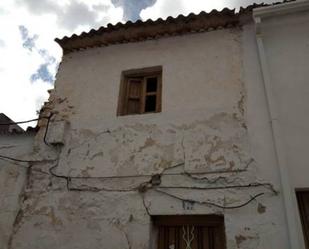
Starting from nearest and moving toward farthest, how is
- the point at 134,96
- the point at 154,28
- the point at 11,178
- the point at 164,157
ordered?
1. the point at 164,157
2. the point at 11,178
3. the point at 134,96
4. the point at 154,28

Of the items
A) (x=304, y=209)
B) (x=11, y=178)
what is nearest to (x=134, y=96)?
(x=11, y=178)

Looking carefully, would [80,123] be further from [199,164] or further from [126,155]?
[199,164]

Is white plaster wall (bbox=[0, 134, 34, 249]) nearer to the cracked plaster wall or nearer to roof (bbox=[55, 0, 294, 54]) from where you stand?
the cracked plaster wall

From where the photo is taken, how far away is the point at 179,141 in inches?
185

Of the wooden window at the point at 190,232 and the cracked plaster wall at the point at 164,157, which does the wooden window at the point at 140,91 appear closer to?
the cracked plaster wall at the point at 164,157

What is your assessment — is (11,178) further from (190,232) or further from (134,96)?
(190,232)

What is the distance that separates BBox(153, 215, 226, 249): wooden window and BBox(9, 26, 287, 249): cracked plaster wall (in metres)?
0.17

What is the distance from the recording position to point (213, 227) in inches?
163

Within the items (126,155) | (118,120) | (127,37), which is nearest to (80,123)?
(118,120)

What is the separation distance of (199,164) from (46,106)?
3.38m

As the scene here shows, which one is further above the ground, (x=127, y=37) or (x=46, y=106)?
(x=127, y=37)

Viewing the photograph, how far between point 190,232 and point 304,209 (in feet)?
5.44

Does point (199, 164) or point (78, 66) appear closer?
point (199, 164)

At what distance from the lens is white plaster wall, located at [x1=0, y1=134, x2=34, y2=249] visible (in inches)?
188
